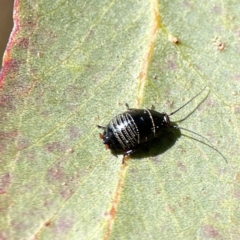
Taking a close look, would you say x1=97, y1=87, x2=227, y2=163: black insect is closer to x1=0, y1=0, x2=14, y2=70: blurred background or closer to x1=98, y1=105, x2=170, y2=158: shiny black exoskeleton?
x1=98, y1=105, x2=170, y2=158: shiny black exoskeleton

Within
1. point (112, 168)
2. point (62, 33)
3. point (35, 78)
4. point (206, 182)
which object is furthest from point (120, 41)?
point (206, 182)

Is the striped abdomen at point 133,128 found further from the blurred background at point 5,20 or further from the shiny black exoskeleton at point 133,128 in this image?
the blurred background at point 5,20

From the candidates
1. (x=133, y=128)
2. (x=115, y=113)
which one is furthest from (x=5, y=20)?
(x=133, y=128)

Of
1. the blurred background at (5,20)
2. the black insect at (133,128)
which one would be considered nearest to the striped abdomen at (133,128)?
the black insect at (133,128)

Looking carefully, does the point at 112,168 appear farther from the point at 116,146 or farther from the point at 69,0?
the point at 69,0

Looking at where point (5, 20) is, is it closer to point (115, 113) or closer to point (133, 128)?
point (115, 113)

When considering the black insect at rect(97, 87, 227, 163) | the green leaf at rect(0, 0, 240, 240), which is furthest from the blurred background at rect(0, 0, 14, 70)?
the black insect at rect(97, 87, 227, 163)
